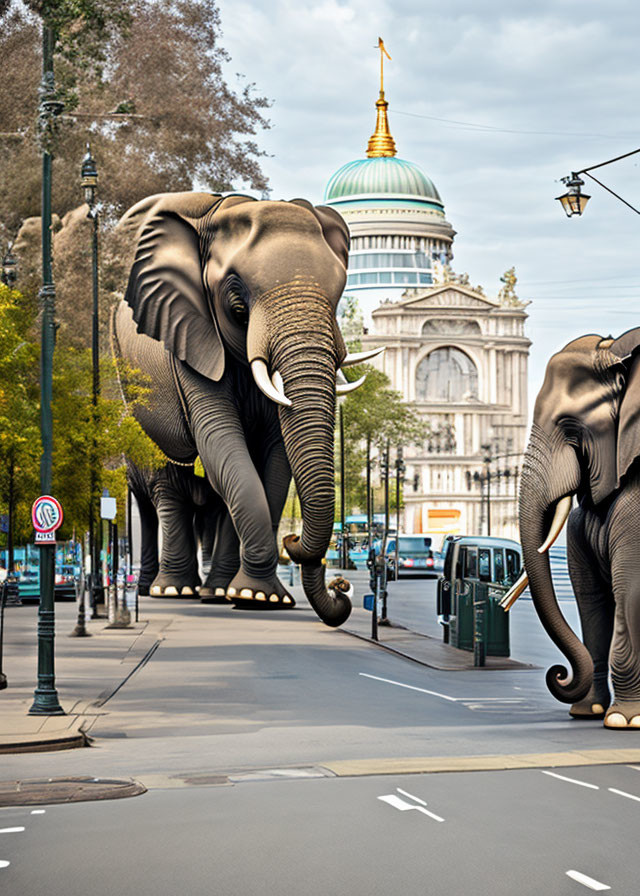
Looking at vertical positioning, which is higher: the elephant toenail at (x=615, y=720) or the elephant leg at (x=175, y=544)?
the elephant leg at (x=175, y=544)

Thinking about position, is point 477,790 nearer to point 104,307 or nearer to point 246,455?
point 246,455

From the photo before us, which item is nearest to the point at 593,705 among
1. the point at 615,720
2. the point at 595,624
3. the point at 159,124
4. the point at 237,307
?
the point at 595,624

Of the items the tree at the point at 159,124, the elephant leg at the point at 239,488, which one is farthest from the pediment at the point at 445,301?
the elephant leg at the point at 239,488

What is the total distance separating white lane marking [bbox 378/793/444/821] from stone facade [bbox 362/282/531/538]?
427 feet

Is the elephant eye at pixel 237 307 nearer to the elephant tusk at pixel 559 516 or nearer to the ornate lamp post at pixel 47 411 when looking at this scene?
the ornate lamp post at pixel 47 411

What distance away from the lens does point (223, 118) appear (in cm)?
4997

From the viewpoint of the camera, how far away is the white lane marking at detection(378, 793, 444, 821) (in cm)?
1130

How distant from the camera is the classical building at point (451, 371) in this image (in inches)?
5704

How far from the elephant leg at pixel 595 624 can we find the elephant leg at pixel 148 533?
18147mm

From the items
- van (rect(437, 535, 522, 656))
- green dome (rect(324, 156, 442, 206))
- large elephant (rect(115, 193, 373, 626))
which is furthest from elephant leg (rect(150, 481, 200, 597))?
green dome (rect(324, 156, 442, 206))

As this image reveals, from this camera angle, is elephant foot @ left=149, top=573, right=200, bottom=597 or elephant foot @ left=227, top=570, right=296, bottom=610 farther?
elephant foot @ left=149, top=573, right=200, bottom=597

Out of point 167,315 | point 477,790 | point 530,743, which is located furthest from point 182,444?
point 477,790

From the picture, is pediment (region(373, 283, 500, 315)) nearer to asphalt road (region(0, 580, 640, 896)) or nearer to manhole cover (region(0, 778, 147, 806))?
asphalt road (region(0, 580, 640, 896))

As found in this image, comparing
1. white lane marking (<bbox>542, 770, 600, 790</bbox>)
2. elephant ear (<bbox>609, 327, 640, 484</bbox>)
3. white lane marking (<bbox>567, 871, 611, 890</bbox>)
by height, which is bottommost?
white lane marking (<bbox>567, 871, 611, 890</bbox>)
